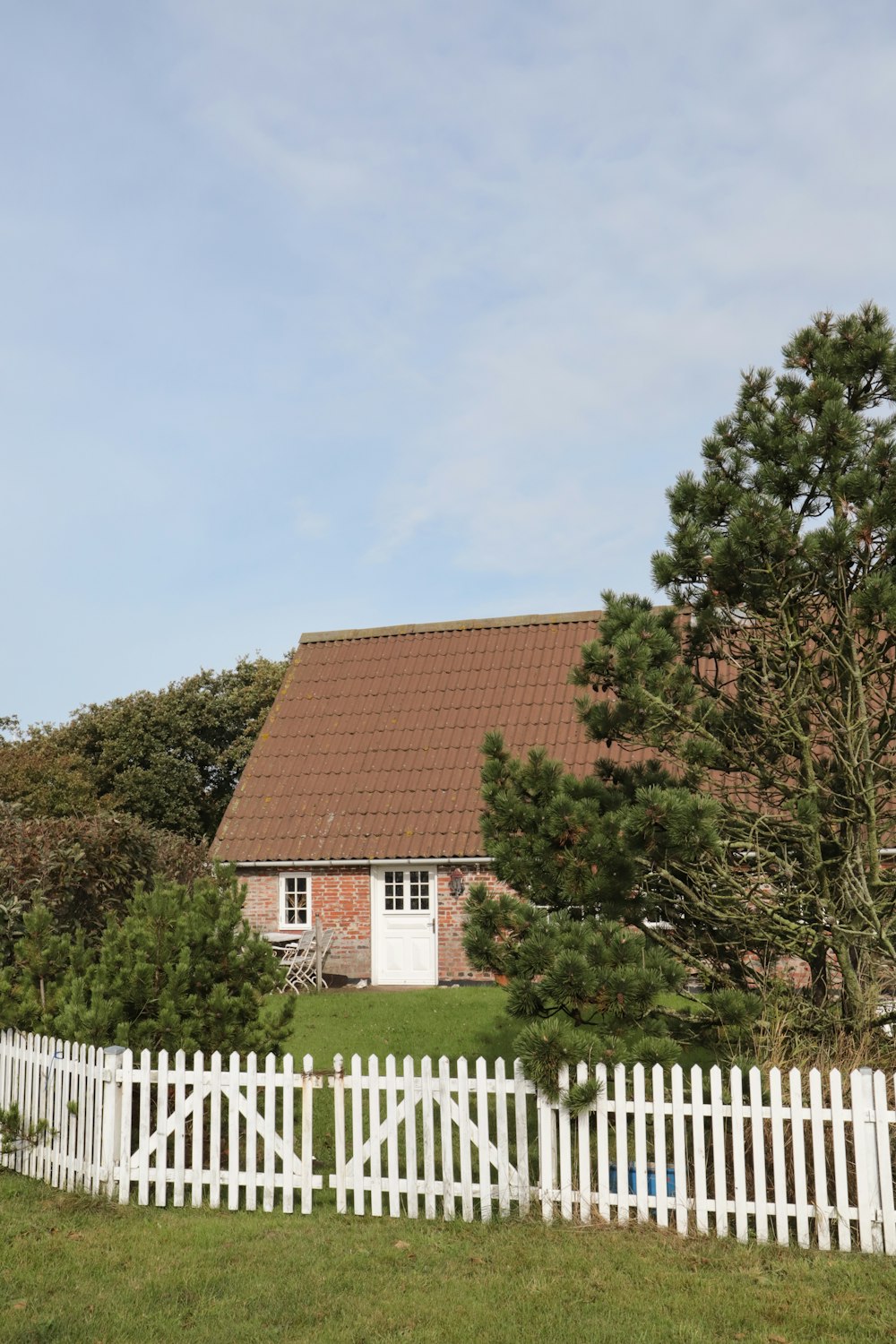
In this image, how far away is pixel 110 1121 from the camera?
317 inches

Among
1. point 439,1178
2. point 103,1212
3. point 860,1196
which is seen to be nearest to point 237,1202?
point 103,1212

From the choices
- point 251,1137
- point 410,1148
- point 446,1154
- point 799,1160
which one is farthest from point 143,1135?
point 799,1160

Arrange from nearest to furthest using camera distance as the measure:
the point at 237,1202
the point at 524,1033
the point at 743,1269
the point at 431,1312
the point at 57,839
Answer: the point at 431,1312, the point at 743,1269, the point at 524,1033, the point at 237,1202, the point at 57,839

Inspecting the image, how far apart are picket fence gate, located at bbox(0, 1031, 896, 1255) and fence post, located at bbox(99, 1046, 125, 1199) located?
1cm

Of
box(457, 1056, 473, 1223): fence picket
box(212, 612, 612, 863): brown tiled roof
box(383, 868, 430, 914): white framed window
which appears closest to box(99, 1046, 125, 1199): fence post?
box(457, 1056, 473, 1223): fence picket

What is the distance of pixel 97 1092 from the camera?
26.7 ft

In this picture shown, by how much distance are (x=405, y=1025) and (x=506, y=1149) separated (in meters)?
7.20

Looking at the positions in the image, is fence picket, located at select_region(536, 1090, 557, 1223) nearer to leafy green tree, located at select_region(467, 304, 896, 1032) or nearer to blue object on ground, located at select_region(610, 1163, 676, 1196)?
blue object on ground, located at select_region(610, 1163, 676, 1196)

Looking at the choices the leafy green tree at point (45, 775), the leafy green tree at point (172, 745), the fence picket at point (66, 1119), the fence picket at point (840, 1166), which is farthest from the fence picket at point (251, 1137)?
the leafy green tree at point (172, 745)

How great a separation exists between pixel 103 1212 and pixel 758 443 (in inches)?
290

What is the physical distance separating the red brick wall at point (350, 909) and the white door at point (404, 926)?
0.49 ft

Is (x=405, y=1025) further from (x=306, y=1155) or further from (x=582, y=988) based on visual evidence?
(x=582, y=988)

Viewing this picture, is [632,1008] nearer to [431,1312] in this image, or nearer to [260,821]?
→ [431,1312]

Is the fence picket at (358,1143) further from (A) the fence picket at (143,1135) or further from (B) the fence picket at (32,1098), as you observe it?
(B) the fence picket at (32,1098)
